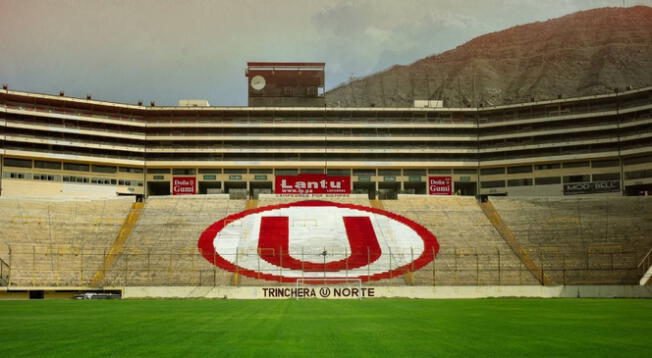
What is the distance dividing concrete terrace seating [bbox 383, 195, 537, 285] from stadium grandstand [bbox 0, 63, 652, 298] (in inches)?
9.4

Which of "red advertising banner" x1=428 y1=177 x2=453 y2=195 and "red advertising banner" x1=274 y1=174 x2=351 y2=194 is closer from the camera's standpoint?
"red advertising banner" x1=274 y1=174 x2=351 y2=194

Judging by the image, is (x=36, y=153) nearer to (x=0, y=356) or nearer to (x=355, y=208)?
(x=355, y=208)

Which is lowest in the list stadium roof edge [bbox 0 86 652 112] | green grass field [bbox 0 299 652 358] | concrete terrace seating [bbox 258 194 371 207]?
green grass field [bbox 0 299 652 358]

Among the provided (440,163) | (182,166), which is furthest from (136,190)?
(440,163)

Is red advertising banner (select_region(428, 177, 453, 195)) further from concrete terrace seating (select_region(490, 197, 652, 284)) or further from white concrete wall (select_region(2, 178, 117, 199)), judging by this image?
white concrete wall (select_region(2, 178, 117, 199))

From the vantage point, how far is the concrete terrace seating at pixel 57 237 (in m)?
58.9

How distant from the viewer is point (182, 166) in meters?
110

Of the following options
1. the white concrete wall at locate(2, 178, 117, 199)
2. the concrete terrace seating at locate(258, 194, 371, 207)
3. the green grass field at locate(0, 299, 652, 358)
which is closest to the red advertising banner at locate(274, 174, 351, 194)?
the concrete terrace seating at locate(258, 194, 371, 207)

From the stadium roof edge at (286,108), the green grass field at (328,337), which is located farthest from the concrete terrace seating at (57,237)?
the green grass field at (328,337)

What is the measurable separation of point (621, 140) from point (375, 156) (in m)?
36.5

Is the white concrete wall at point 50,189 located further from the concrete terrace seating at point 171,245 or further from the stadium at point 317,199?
the concrete terrace seating at point 171,245

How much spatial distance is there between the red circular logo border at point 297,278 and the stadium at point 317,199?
0.26 m

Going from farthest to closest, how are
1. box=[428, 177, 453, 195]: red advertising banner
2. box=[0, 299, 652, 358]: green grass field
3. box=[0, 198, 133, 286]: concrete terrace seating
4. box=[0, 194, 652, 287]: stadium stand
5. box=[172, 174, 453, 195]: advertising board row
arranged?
box=[428, 177, 453, 195]: red advertising banner → box=[172, 174, 453, 195]: advertising board row → box=[0, 194, 652, 287]: stadium stand → box=[0, 198, 133, 286]: concrete terrace seating → box=[0, 299, 652, 358]: green grass field

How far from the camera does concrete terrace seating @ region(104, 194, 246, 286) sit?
197ft
